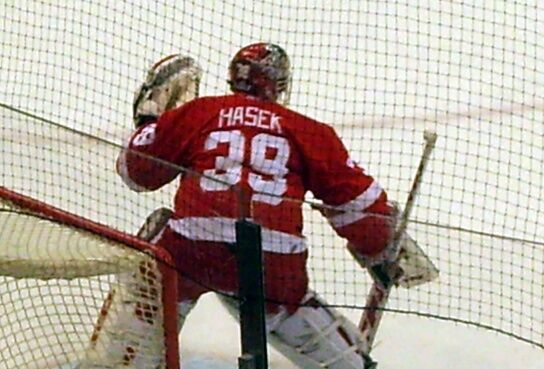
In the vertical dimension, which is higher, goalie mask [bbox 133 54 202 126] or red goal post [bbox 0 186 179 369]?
goalie mask [bbox 133 54 202 126]

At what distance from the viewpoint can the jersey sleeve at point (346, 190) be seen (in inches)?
81.5

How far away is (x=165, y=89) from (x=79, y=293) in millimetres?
343

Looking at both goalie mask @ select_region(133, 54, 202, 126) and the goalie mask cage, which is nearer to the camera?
goalie mask @ select_region(133, 54, 202, 126)

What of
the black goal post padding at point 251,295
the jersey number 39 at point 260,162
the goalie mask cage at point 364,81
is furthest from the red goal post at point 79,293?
the goalie mask cage at point 364,81

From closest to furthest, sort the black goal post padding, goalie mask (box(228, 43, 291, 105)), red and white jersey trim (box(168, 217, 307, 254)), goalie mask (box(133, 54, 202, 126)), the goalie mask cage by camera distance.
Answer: the black goal post padding, red and white jersey trim (box(168, 217, 307, 254)), goalie mask (box(228, 43, 291, 105)), goalie mask (box(133, 54, 202, 126)), the goalie mask cage

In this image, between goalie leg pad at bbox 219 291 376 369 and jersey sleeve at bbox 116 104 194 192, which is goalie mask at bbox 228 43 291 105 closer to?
jersey sleeve at bbox 116 104 194 192

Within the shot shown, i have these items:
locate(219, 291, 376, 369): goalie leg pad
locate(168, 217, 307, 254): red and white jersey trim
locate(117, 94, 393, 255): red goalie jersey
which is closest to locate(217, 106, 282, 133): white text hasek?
locate(117, 94, 393, 255): red goalie jersey

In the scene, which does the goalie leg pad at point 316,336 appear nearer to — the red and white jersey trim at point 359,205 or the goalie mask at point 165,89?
the red and white jersey trim at point 359,205

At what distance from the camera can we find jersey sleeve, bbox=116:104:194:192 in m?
2.11

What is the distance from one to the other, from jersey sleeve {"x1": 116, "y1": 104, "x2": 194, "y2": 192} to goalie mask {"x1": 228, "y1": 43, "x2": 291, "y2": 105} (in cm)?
11

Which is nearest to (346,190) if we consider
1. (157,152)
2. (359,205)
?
(359,205)

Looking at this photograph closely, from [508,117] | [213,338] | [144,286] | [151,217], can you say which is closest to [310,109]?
[508,117]

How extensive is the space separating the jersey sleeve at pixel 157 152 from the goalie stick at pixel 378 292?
1.04 ft

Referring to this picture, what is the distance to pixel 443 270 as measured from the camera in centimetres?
238
